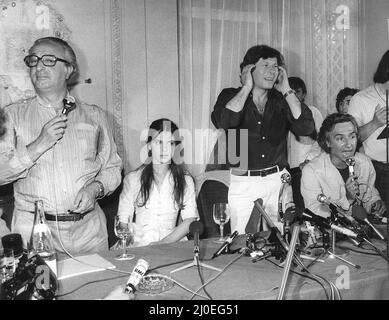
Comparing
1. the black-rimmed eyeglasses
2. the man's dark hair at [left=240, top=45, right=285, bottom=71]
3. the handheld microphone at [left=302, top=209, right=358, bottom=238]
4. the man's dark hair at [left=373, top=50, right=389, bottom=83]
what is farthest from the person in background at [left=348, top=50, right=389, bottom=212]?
the black-rimmed eyeglasses

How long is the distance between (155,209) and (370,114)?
51.3 inches

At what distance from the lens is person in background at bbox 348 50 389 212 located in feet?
7.63

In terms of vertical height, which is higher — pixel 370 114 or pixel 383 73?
pixel 383 73

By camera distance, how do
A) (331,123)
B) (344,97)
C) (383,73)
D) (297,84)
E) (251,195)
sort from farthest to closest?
(344,97) < (297,84) < (383,73) < (331,123) < (251,195)

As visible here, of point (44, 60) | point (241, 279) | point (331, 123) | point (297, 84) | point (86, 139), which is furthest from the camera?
point (297, 84)

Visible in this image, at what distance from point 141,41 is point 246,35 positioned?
790 mm

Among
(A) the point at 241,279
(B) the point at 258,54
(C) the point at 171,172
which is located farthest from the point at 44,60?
(A) the point at 241,279

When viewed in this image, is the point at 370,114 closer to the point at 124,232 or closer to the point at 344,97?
the point at 344,97

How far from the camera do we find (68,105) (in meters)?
1.78

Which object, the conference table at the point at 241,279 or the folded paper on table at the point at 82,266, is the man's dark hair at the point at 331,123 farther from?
the folded paper on table at the point at 82,266

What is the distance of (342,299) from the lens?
1122mm

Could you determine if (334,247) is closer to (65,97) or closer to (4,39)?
(65,97)

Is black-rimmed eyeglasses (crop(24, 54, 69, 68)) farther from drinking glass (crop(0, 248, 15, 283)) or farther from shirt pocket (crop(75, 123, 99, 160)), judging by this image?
drinking glass (crop(0, 248, 15, 283))
